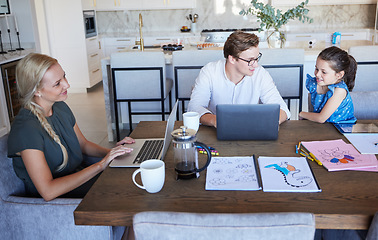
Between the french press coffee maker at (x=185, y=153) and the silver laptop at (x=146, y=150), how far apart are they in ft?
0.39

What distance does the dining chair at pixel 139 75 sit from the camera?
343cm

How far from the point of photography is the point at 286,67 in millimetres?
3252

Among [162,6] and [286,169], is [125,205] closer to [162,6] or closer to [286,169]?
[286,169]

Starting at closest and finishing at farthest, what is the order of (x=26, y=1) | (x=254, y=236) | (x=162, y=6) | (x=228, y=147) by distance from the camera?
A: 1. (x=254, y=236)
2. (x=228, y=147)
3. (x=26, y=1)
4. (x=162, y=6)

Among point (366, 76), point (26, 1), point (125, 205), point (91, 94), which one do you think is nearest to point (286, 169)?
point (125, 205)

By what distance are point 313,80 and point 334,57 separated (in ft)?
0.71

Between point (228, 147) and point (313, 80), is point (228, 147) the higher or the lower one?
the lower one

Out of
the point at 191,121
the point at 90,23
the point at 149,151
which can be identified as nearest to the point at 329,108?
the point at 191,121

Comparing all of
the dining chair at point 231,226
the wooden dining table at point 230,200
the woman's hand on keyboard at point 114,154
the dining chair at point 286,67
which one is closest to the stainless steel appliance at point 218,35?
the dining chair at point 286,67

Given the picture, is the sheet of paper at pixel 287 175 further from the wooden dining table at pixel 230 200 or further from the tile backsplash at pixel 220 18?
the tile backsplash at pixel 220 18

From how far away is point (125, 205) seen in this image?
1.18 metres

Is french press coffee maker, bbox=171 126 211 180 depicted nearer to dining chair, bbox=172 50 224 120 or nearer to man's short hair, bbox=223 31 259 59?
man's short hair, bbox=223 31 259 59

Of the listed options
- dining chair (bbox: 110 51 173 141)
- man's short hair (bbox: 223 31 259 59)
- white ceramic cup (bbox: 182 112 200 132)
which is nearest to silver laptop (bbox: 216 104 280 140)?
white ceramic cup (bbox: 182 112 200 132)

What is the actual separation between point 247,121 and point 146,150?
1.53ft
